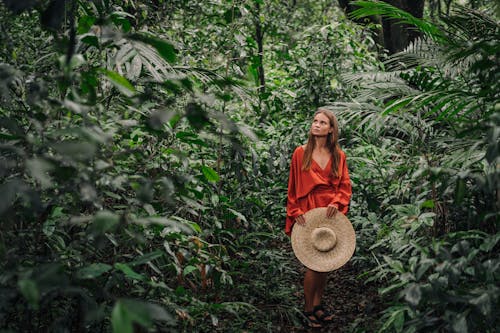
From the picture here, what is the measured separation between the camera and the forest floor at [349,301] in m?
3.78

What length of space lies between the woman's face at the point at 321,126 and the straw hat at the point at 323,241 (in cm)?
61

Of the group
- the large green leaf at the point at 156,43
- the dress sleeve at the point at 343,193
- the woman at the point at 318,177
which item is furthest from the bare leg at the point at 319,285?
the large green leaf at the point at 156,43

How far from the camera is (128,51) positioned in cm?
263

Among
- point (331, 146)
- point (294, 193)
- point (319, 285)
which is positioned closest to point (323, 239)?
point (319, 285)

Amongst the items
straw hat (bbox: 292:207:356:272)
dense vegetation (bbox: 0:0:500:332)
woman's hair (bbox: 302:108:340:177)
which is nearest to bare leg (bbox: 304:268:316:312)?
straw hat (bbox: 292:207:356:272)

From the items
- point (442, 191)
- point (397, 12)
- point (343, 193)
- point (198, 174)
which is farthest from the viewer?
point (198, 174)

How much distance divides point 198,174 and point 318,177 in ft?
3.28

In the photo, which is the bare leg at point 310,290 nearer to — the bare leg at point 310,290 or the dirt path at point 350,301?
the bare leg at point 310,290

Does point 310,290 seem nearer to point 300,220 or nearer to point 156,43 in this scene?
point 300,220

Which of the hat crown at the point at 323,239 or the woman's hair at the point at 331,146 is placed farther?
the woman's hair at the point at 331,146

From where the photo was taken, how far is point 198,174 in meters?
4.36

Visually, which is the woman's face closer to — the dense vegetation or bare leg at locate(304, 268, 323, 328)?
the dense vegetation

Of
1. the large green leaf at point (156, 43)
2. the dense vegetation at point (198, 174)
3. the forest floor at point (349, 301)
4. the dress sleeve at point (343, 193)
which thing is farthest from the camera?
the dress sleeve at point (343, 193)

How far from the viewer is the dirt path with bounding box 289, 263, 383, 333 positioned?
3781 mm
